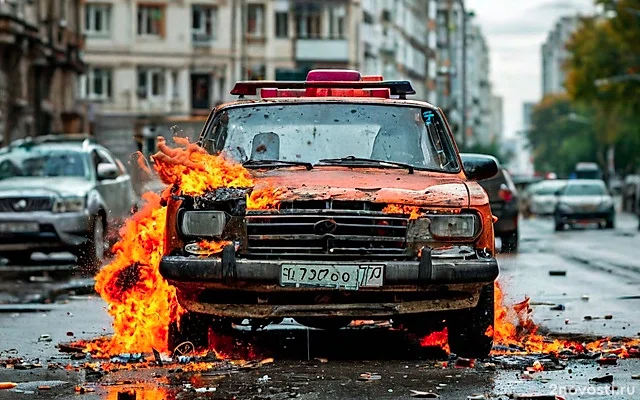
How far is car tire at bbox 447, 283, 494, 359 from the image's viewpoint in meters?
9.81

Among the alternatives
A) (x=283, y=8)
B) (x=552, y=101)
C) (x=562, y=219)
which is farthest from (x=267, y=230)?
(x=552, y=101)

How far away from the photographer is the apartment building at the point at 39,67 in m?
46.3

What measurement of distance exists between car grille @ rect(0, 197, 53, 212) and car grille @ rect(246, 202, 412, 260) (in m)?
12.7

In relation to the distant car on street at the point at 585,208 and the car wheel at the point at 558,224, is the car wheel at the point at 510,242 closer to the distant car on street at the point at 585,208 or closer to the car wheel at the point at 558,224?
the car wheel at the point at 558,224

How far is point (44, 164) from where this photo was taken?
23141 mm

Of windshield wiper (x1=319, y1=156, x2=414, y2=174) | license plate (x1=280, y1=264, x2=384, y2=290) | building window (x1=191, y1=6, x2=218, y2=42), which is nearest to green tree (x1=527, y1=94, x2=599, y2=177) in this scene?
building window (x1=191, y1=6, x2=218, y2=42)

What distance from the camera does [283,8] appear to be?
273ft

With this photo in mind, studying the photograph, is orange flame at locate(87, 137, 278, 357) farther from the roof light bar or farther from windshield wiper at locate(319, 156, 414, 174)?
the roof light bar

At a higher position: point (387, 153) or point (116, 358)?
point (387, 153)

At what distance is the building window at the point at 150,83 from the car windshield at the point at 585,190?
1351 inches

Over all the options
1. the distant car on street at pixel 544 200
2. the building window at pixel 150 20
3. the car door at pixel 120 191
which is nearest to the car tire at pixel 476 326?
the car door at pixel 120 191

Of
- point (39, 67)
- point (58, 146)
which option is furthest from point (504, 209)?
point (39, 67)

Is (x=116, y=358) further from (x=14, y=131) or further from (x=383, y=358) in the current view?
(x=14, y=131)

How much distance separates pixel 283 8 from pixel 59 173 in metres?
60.8
